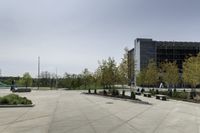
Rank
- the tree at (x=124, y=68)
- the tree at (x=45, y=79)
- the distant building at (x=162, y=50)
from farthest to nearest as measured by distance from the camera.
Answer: the distant building at (x=162, y=50) < the tree at (x=45, y=79) < the tree at (x=124, y=68)

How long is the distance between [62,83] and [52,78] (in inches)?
520

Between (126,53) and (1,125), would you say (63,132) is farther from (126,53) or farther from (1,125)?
(126,53)

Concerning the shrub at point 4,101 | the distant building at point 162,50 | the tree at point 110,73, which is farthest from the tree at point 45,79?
the shrub at point 4,101

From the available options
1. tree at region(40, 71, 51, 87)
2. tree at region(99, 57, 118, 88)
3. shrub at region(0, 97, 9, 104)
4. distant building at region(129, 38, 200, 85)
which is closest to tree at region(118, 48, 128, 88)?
tree at region(99, 57, 118, 88)

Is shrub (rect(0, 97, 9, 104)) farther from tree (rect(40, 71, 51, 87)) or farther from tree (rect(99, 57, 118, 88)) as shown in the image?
tree (rect(40, 71, 51, 87))

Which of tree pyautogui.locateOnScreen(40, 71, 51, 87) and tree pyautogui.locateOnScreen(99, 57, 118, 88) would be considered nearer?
tree pyautogui.locateOnScreen(99, 57, 118, 88)

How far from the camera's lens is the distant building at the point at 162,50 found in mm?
115250

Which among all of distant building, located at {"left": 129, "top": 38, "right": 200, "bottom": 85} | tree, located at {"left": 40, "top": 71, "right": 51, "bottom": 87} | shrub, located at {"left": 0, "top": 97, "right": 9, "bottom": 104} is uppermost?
distant building, located at {"left": 129, "top": 38, "right": 200, "bottom": 85}

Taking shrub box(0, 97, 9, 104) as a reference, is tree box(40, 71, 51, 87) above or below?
above

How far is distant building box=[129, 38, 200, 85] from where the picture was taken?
115250mm

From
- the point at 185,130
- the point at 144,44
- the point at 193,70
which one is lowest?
the point at 185,130

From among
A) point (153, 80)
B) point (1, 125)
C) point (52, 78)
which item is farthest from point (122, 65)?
point (52, 78)

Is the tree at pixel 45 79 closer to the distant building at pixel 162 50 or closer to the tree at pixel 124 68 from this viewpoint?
the distant building at pixel 162 50

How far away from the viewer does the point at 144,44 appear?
115250 millimetres
